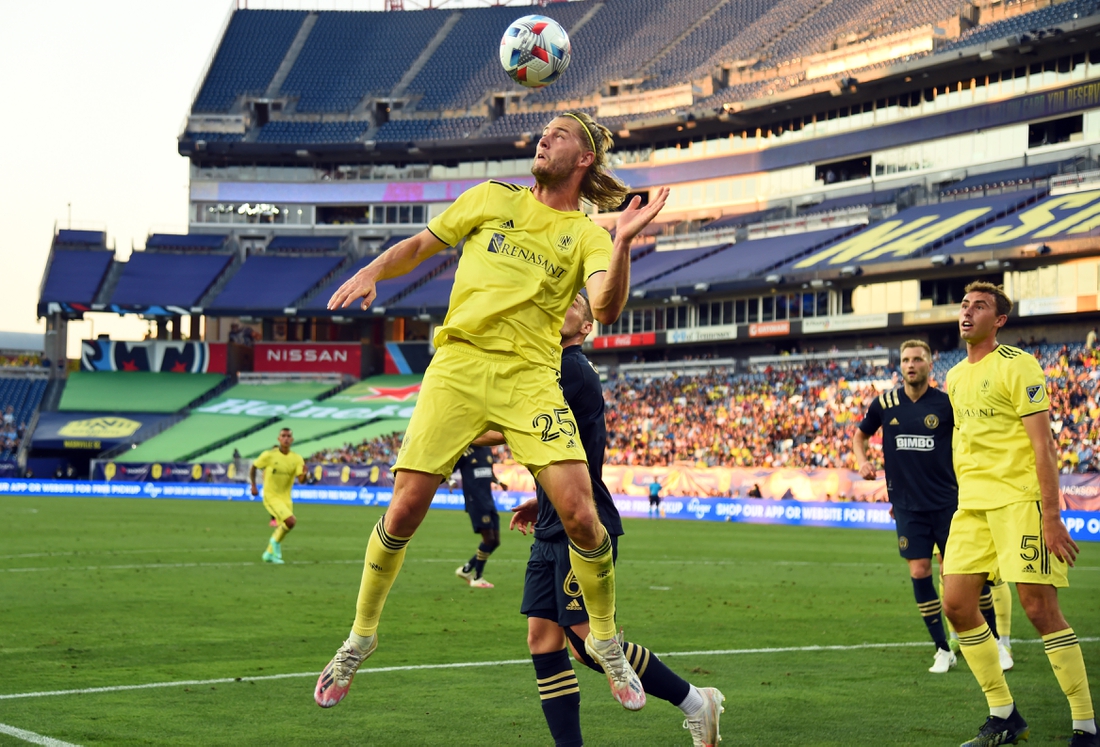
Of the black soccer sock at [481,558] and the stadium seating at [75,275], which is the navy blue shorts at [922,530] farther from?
the stadium seating at [75,275]

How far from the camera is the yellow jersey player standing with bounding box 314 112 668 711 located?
5566 mm

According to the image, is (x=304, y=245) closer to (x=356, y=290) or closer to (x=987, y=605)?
(x=987, y=605)

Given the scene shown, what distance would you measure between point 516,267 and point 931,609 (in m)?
5.60

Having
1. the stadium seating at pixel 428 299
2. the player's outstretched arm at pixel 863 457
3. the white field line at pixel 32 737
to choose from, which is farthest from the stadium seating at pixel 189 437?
the white field line at pixel 32 737

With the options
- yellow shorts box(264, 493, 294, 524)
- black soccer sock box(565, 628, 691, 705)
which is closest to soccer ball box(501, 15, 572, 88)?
black soccer sock box(565, 628, 691, 705)

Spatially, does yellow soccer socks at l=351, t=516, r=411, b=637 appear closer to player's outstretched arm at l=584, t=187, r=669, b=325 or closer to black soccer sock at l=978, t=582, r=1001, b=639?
player's outstretched arm at l=584, t=187, r=669, b=325

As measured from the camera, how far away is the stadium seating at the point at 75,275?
73188 millimetres

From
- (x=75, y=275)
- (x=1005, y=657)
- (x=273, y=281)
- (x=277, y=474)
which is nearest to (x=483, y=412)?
(x=1005, y=657)

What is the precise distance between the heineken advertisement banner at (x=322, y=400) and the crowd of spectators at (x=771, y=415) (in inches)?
289

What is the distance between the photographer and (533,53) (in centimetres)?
768

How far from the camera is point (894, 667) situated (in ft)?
31.1

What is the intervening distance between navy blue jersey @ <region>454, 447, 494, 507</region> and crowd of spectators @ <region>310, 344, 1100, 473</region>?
20517mm

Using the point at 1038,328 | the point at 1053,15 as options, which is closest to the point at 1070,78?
the point at 1053,15

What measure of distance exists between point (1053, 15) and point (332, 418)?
40003 millimetres
